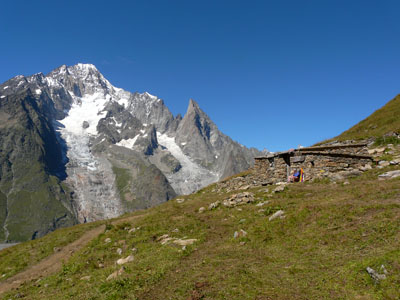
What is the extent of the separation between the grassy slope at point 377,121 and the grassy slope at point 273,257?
1041 inches

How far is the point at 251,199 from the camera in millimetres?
21828

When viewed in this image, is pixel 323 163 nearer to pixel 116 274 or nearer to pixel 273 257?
pixel 273 257

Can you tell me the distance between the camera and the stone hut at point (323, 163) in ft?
78.1

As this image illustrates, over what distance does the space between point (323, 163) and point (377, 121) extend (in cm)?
2807

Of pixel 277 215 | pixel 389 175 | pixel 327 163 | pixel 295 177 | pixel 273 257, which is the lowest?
pixel 273 257

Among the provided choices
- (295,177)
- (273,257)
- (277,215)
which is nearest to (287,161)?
(295,177)

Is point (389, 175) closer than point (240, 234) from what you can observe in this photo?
No

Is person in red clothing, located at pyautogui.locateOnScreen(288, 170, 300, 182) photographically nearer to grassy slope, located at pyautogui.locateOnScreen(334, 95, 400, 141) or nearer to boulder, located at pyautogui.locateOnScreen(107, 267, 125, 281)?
grassy slope, located at pyautogui.locateOnScreen(334, 95, 400, 141)

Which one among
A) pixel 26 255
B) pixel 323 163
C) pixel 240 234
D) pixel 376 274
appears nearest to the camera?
pixel 376 274

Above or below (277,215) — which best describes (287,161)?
above

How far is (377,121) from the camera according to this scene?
4438 centimetres

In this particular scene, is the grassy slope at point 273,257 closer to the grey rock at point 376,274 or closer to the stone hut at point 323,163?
the grey rock at point 376,274

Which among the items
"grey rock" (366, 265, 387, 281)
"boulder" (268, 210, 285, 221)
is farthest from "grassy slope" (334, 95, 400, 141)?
"grey rock" (366, 265, 387, 281)

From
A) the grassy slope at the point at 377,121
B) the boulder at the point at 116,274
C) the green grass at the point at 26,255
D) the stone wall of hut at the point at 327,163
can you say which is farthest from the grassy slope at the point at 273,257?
the grassy slope at the point at 377,121
